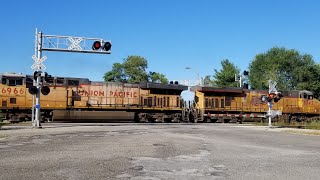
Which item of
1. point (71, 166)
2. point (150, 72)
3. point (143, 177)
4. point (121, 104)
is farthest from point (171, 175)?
point (150, 72)

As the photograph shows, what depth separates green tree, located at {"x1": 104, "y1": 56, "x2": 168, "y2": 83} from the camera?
301ft

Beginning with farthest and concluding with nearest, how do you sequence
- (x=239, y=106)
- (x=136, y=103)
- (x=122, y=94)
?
(x=239, y=106), (x=136, y=103), (x=122, y=94)

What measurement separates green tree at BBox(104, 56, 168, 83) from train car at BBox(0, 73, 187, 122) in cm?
5106

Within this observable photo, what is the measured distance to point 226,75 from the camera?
7431cm

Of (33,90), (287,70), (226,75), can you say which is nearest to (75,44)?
(33,90)

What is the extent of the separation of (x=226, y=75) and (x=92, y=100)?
42.4 m

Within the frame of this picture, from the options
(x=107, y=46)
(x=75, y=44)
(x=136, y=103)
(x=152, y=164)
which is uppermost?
(x=75, y=44)

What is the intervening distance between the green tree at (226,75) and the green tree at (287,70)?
7402 millimetres

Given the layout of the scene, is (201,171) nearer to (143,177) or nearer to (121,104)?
(143,177)

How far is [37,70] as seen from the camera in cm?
2520

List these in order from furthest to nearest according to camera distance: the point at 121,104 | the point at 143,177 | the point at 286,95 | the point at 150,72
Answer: the point at 150,72, the point at 286,95, the point at 121,104, the point at 143,177

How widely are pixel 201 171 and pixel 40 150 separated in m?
5.80

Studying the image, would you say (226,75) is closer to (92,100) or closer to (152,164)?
(92,100)

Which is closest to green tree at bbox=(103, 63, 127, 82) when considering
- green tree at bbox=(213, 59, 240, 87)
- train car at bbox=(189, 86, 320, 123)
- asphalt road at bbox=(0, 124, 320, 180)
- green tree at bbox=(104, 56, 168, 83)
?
green tree at bbox=(104, 56, 168, 83)
